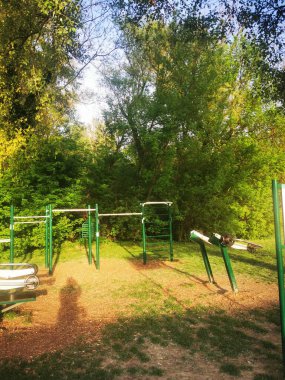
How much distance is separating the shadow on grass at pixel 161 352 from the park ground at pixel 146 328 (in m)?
0.01

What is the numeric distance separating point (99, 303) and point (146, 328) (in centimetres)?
166

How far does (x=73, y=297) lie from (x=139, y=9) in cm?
630

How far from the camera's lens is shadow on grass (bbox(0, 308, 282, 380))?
3.52m

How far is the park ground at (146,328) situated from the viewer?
360 centimetres

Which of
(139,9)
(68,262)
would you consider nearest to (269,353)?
(139,9)

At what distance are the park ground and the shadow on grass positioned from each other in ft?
0.03

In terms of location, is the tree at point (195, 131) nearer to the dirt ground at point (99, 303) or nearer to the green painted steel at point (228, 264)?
the dirt ground at point (99, 303)

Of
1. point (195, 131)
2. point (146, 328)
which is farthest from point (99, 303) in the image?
point (195, 131)

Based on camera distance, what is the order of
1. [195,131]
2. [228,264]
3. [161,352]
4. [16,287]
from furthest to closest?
[195,131], [228,264], [16,287], [161,352]

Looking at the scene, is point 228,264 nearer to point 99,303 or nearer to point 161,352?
point 99,303

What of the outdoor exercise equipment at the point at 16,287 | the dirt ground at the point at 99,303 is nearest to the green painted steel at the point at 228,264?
the dirt ground at the point at 99,303

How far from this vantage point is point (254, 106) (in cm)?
1677

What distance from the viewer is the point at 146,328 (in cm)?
488

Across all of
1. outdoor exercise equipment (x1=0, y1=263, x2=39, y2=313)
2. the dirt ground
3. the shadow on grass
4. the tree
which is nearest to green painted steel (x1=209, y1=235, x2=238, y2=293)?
the dirt ground
